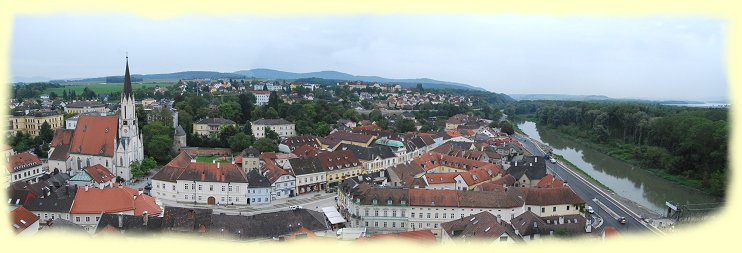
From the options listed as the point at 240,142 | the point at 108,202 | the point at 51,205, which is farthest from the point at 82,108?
the point at 108,202

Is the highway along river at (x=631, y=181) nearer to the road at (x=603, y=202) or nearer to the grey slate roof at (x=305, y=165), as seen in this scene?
the road at (x=603, y=202)

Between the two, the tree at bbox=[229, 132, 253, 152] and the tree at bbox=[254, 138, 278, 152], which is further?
the tree at bbox=[229, 132, 253, 152]

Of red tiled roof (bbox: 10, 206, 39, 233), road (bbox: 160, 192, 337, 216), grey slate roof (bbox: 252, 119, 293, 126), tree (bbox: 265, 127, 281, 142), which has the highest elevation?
grey slate roof (bbox: 252, 119, 293, 126)

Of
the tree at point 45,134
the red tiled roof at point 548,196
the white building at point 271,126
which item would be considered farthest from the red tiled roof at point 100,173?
the red tiled roof at point 548,196

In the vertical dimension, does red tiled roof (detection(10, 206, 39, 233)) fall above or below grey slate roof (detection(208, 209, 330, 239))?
above

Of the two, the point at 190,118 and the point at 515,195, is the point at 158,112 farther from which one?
the point at 515,195

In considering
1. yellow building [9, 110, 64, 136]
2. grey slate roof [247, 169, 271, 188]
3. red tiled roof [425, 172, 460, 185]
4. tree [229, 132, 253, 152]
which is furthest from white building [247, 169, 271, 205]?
yellow building [9, 110, 64, 136]

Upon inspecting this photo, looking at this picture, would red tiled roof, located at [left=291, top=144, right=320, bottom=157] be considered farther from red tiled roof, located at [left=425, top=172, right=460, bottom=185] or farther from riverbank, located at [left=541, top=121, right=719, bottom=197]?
riverbank, located at [left=541, top=121, right=719, bottom=197]
